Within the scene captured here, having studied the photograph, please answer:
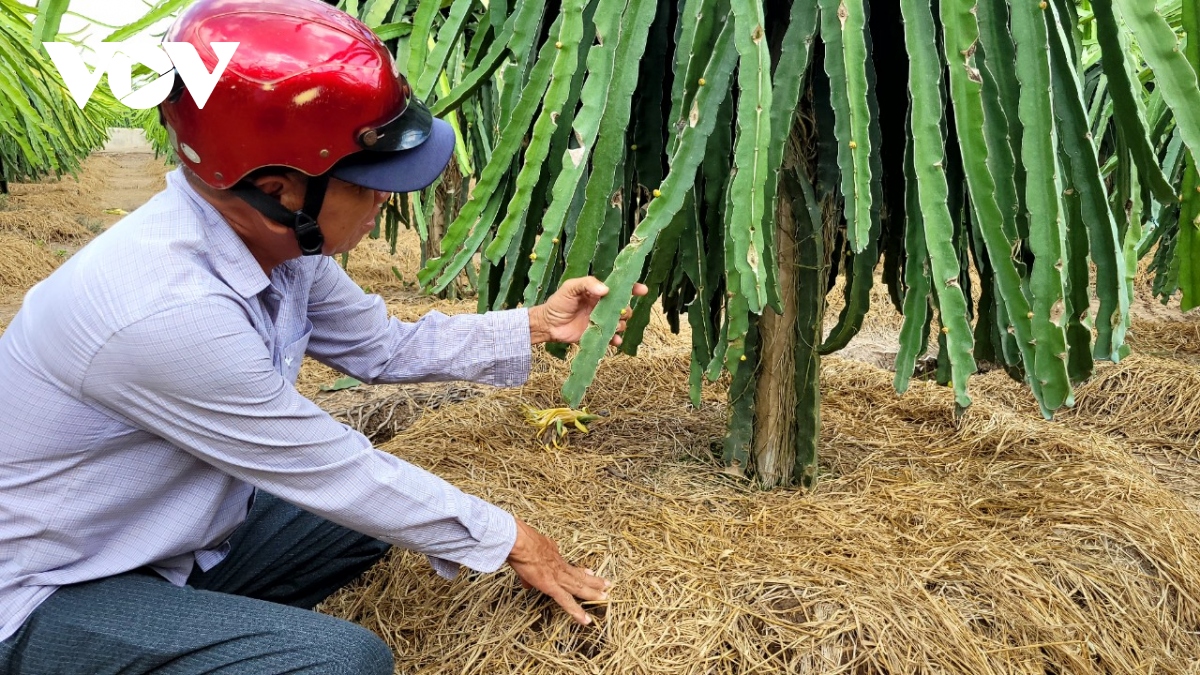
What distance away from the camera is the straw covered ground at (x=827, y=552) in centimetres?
163

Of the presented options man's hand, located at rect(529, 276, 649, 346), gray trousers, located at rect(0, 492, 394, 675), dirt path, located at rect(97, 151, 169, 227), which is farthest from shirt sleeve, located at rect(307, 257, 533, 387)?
dirt path, located at rect(97, 151, 169, 227)

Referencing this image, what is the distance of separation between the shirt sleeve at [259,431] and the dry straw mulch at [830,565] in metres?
0.36

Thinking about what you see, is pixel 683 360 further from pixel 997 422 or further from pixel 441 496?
pixel 441 496


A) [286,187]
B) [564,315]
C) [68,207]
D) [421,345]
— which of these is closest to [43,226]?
[68,207]

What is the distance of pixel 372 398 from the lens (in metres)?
3.52

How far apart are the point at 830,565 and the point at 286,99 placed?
1.28m

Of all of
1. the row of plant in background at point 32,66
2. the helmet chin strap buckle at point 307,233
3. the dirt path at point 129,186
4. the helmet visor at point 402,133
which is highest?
the helmet visor at point 402,133

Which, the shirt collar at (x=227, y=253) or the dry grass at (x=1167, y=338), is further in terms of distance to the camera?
the dry grass at (x=1167, y=338)

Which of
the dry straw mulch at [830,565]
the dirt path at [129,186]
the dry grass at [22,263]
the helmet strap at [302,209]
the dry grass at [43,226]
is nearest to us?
the helmet strap at [302,209]

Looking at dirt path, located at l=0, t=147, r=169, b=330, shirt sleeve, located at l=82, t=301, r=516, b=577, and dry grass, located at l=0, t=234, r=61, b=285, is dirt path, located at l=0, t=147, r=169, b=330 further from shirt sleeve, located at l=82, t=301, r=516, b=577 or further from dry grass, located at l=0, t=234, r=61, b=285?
shirt sleeve, located at l=82, t=301, r=516, b=577

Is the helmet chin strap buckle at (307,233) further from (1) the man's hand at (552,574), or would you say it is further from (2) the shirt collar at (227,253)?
(1) the man's hand at (552,574)

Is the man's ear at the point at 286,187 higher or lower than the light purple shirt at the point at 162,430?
higher

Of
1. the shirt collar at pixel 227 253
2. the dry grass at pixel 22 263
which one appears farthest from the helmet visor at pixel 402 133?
the dry grass at pixel 22 263

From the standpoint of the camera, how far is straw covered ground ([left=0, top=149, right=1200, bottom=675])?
5.34 ft
